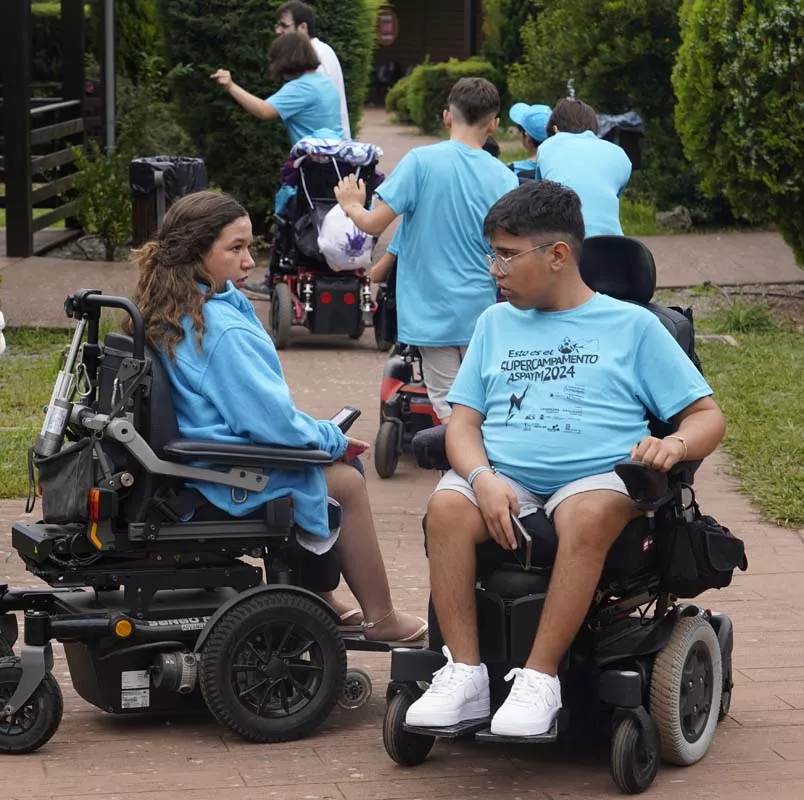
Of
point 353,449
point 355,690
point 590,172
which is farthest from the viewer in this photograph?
point 590,172

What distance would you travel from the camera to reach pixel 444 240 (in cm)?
736

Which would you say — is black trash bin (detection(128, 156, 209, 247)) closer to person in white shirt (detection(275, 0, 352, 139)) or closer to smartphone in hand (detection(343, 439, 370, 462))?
person in white shirt (detection(275, 0, 352, 139))

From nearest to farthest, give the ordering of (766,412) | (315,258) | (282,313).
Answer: (766,412) → (315,258) → (282,313)

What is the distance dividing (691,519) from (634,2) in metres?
12.2


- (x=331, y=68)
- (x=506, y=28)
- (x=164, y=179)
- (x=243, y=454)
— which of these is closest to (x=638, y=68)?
(x=331, y=68)

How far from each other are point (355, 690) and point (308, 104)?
6.93 m

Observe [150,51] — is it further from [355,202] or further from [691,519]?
[691,519]

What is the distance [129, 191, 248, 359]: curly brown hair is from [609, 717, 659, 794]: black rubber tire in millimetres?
1503

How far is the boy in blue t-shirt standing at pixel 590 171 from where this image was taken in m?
7.80

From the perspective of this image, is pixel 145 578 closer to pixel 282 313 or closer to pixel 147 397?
pixel 147 397

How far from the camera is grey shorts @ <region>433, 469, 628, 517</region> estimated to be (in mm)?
4312

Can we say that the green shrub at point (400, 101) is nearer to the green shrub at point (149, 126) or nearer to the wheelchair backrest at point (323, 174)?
the green shrub at point (149, 126)

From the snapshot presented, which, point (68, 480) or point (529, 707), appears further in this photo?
point (68, 480)

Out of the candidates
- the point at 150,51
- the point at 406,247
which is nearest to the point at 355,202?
the point at 406,247
